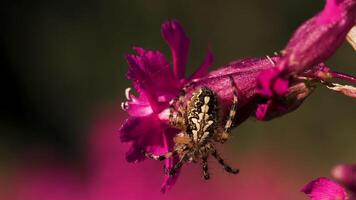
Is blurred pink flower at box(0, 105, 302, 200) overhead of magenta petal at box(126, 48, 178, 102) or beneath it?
beneath

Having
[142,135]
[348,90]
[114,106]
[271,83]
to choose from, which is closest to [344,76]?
[348,90]

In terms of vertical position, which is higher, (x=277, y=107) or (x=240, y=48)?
(x=277, y=107)

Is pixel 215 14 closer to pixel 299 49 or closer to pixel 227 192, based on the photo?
pixel 227 192

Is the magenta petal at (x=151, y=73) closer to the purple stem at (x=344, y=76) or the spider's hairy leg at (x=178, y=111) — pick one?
the spider's hairy leg at (x=178, y=111)

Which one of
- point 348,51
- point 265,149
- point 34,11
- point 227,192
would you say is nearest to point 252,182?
point 227,192

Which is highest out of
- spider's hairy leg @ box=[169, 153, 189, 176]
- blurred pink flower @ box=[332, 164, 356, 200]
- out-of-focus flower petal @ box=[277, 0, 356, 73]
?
out-of-focus flower petal @ box=[277, 0, 356, 73]

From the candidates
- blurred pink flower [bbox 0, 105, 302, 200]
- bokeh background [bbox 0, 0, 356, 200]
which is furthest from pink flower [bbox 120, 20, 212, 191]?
bokeh background [bbox 0, 0, 356, 200]

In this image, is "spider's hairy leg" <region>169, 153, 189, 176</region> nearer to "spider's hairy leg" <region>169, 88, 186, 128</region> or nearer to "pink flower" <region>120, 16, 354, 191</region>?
"pink flower" <region>120, 16, 354, 191</region>
